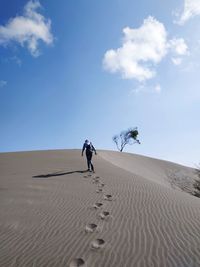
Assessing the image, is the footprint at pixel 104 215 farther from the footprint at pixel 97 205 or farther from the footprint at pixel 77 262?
the footprint at pixel 77 262

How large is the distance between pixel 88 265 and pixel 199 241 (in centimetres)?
206

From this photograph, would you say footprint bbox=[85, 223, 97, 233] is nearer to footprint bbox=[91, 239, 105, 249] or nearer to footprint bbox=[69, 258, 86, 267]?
footprint bbox=[91, 239, 105, 249]

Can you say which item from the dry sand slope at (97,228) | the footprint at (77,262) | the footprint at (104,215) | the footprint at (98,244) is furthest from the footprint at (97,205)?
the footprint at (77,262)

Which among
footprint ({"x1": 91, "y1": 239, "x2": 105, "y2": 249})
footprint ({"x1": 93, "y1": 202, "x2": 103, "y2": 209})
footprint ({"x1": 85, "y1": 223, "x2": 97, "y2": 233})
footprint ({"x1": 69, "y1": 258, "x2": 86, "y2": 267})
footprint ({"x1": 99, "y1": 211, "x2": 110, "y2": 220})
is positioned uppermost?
footprint ({"x1": 93, "y1": 202, "x2": 103, "y2": 209})

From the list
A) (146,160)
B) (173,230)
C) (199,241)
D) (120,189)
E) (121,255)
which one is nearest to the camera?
(121,255)

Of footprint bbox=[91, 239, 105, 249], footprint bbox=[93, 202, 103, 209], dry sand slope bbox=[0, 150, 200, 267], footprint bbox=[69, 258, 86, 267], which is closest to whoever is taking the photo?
footprint bbox=[69, 258, 86, 267]

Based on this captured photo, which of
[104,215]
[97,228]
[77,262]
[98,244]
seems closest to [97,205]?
[104,215]

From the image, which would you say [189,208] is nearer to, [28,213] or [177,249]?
[177,249]

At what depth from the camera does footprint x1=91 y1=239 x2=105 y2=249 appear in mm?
5200

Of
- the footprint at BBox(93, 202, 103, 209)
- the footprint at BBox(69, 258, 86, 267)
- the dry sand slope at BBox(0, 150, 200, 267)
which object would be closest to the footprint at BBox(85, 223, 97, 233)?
the dry sand slope at BBox(0, 150, 200, 267)

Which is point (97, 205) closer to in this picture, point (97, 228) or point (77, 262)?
point (97, 228)

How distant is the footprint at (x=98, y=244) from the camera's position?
17.1 ft

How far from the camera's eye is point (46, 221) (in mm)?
6781

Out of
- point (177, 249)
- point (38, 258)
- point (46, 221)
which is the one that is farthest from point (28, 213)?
point (177, 249)
